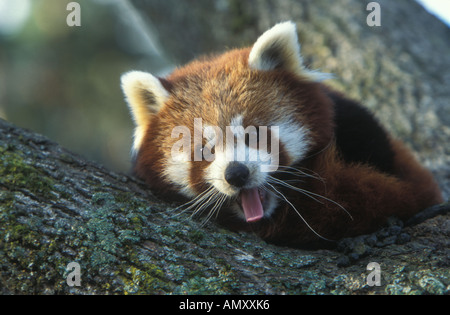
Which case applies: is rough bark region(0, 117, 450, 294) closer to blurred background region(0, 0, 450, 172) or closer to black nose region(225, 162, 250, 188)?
black nose region(225, 162, 250, 188)

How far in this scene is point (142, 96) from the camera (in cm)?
361

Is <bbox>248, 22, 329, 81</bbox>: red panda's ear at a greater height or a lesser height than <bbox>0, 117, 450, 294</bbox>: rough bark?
greater

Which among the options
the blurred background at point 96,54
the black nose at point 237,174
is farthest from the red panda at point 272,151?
the blurred background at point 96,54

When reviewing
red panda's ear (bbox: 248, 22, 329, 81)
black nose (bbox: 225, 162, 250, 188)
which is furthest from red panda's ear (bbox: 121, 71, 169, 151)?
black nose (bbox: 225, 162, 250, 188)

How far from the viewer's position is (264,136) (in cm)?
320

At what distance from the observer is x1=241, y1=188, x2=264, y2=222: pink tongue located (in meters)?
3.12

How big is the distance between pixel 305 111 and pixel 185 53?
2950 millimetres

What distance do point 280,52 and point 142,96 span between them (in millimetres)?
1196

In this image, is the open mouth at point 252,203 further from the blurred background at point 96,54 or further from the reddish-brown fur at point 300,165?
the blurred background at point 96,54

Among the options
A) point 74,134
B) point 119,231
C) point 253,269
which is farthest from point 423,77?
point 74,134

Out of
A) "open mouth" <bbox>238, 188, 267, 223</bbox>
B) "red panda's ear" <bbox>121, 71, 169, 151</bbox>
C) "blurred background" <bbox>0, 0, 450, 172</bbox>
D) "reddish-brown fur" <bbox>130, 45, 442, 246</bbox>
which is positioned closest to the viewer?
"reddish-brown fur" <bbox>130, 45, 442, 246</bbox>

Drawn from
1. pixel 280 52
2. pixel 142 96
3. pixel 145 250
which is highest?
pixel 280 52

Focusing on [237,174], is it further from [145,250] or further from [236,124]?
[145,250]

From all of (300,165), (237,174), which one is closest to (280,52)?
(300,165)
